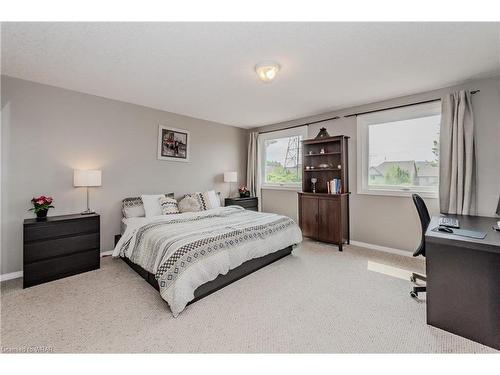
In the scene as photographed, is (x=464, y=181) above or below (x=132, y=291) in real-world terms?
above

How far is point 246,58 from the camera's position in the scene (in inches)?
91.1

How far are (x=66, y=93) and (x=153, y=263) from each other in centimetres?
274

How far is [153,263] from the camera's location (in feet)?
7.74

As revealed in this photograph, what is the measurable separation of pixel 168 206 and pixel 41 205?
155cm

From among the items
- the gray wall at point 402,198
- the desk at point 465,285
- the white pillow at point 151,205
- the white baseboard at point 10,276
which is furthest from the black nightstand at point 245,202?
the desk at point 465,285

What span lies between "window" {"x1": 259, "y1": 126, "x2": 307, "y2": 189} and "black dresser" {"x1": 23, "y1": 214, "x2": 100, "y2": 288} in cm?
356

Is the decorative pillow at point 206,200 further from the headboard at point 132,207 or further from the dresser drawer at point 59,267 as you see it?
the dresser drawer at point 59,267

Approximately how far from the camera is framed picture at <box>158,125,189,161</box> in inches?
163

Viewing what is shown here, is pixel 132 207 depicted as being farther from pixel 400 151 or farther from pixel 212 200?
pixel 400 151

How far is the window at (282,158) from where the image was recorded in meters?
4.89

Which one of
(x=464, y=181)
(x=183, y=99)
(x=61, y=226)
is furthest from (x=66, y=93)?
(x=464, y=181)

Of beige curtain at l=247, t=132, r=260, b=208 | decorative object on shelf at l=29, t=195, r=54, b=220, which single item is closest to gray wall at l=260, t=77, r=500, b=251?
beige curtain at l=247, t=132, r=260, b=208

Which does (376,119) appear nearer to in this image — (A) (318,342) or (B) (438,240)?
(B) (438,240)

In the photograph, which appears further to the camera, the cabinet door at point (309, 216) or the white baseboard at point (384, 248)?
the cabinet door at point (309, 216)
